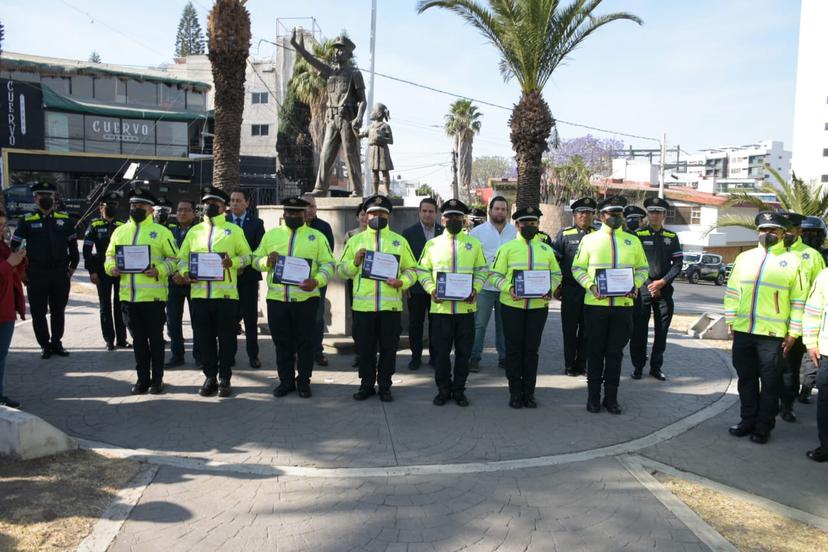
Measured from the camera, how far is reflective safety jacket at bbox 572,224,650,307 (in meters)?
6.07

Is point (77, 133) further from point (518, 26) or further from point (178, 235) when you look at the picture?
point (178, 235)

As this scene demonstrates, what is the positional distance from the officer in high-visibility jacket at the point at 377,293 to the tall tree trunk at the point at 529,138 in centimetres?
1044

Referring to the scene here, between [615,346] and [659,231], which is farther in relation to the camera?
[659,231]

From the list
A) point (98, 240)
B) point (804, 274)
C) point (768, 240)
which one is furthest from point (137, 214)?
Answer: point (804, 274)

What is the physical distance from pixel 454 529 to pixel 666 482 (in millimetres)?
1840

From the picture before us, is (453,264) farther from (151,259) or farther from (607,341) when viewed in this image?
(151,259)

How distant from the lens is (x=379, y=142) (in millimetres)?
9914

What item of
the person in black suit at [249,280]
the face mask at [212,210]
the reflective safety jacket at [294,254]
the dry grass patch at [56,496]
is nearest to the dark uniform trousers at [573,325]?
the reflective safety jacket at [294,254]

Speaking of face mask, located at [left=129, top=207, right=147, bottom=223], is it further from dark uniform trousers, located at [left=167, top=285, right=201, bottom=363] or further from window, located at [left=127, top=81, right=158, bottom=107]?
window, located at [left=127, top=81, right=158, bottom=107]

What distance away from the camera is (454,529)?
3842mm

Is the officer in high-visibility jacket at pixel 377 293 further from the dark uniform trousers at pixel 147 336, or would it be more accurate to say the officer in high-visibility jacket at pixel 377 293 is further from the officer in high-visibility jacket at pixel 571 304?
the officer in high-visibility jacket at pixel 571 304

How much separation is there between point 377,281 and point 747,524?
367 centimetres

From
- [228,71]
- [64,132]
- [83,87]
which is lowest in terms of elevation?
[228,71]

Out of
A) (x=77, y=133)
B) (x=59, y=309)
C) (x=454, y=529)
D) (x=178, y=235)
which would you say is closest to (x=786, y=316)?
(x=454, y=529)
